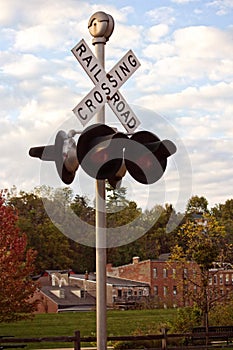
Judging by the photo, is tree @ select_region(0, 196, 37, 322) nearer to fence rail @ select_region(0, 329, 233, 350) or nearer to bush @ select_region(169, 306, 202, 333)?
fence rail @ select_region(0, 329, 233, 350)

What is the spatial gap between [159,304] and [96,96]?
2159 inches

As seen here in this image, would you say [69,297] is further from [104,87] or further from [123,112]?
[104,87]

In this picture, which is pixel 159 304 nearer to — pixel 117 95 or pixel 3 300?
pixel 3 300

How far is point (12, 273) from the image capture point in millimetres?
23062

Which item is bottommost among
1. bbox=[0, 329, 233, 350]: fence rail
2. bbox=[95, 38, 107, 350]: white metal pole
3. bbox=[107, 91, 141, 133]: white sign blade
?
bbox=[0, 329, 233, 350]: fence rail

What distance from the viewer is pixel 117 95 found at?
5586mm

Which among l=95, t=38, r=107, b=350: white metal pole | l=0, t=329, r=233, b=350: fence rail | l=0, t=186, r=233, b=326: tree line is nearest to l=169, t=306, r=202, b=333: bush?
l=0, t=186, r=233, b=326: tree line

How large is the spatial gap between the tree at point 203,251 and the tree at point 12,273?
5.33m

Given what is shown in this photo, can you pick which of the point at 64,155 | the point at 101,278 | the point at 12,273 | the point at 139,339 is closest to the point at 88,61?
the point at 64,155

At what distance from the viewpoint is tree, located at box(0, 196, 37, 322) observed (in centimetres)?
2280

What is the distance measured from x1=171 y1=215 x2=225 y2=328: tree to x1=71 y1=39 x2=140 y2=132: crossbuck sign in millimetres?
15123

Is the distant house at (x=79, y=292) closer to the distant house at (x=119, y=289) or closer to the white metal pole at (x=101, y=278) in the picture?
the distant house at (x=119, y=289)

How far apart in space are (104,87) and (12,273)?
719 inches

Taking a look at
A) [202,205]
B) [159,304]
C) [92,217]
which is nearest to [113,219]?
[92,217]
